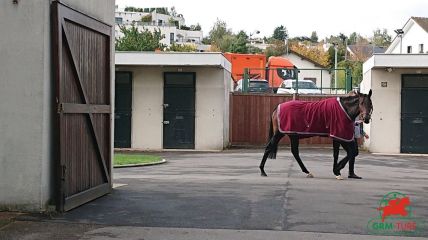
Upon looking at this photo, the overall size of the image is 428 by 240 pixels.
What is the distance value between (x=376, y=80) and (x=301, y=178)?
13.9m

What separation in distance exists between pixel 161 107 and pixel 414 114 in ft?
35.1

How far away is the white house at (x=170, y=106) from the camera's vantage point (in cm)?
2616

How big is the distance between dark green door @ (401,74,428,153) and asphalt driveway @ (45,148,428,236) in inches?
417

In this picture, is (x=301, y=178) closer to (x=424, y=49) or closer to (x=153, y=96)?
(x=153, y=96)

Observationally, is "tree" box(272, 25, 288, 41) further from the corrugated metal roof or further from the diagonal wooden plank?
the diagonal wooden plank

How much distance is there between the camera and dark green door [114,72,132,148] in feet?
87.2

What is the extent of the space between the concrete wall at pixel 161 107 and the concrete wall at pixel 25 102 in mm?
18248

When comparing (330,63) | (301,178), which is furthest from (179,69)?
(330,63)

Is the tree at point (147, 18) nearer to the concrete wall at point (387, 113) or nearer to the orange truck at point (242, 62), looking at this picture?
the orange truck at point (242, 62)

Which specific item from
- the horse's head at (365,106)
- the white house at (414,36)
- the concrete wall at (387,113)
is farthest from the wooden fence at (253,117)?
the white house at (414,36)

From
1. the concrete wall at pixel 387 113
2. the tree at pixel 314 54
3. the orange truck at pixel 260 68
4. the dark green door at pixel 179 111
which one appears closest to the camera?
the concrete wall at pixel 387 113

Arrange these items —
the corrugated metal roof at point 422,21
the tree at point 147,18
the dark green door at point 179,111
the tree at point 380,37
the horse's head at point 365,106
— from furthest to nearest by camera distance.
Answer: the tree at point 147,18, the tree at point 380,37, the corrugated metal roof at point 422,21, the dark green door at point 179,111, the horse's head at point 365,106

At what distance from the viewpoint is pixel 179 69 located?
2623 centimetres

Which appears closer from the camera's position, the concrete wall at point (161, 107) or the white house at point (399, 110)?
the white house at point (399, 110)
